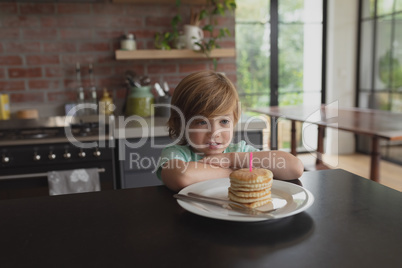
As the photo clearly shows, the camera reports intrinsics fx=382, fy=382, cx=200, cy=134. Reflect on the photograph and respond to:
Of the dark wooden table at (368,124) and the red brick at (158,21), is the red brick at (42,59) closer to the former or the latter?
the red brick at (158,21)

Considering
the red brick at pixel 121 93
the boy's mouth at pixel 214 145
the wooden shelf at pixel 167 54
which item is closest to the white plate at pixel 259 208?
the boy's mouth at pixel 214 145

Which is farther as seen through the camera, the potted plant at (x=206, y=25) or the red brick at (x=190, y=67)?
the red brick at (x=190, y=67)

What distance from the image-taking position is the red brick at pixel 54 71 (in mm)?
2418

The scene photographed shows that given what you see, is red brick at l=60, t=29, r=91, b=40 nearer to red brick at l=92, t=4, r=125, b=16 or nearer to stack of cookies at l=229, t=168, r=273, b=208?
red brick at l=92, t=4, r=125, b=16

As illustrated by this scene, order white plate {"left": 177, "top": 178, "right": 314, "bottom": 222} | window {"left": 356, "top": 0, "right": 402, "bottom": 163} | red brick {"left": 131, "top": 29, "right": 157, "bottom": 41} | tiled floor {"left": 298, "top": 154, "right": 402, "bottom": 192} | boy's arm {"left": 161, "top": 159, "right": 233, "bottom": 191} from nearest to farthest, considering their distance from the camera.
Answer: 1. white plate {"left": 177, "top": 178, "right": 314, "bottom": 222}
2. boy's arm {"left": 161, "top": 159, "right": 233, "bottom": 191}
3. red brick {"left": 131, "top": 29, "right": 157, "bottom": 41}
4. tiled floor {"left": 298, "top": 154, "right": 402, "bottom": 192}
5. window {"left": 356, "top": 0, "right": 402, "bottom": 163}

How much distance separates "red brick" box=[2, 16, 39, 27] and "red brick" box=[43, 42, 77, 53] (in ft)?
0.45

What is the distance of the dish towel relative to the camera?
192 centimetres

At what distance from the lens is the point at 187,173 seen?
34.7 inches

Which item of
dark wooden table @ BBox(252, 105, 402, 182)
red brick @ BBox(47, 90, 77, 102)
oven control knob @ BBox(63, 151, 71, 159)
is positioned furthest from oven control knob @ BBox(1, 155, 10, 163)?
dark wooden table @ BBox(252, 105, 402, 182)

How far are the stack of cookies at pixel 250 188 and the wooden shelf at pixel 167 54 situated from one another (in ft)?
5.89

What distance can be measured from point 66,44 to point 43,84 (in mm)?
293

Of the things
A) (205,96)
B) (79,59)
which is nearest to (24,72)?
(79,59)

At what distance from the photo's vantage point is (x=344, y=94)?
4496mm

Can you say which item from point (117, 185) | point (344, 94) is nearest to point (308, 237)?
point (117, 185)
